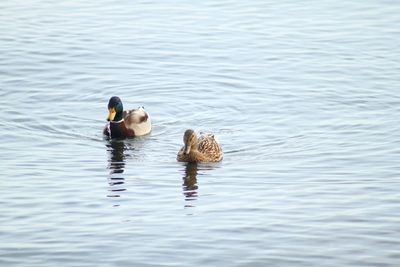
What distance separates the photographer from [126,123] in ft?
65.2

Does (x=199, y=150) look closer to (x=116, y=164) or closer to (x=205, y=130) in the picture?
(x=116, y=164)

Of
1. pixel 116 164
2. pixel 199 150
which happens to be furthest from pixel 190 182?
pixel 116 164

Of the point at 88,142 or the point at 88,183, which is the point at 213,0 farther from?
the point at 88,183

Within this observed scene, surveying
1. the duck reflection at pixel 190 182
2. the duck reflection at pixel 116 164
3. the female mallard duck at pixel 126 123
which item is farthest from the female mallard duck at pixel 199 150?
the female mallard duck at pixel 126 123

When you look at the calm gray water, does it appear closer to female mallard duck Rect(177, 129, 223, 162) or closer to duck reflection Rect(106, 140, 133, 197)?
duck reflection Rect(106, 140, 133, 197)

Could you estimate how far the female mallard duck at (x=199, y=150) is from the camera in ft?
58.2

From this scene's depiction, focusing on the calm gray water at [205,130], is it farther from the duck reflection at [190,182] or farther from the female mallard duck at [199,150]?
the female mallard duck at [199,150]

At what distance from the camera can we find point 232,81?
22328 millimetres

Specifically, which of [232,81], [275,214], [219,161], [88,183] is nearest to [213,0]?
A: [232,81]

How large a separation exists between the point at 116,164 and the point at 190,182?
161cm

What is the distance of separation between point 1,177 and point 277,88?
707 cm

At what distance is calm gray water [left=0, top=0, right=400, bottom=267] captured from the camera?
13188mm

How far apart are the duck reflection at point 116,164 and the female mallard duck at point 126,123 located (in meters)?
0.23

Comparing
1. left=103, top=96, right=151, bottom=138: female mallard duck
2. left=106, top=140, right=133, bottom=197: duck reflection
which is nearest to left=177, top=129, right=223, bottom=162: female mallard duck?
left=106, top=140, right=133, bottom=197: duck reflection
